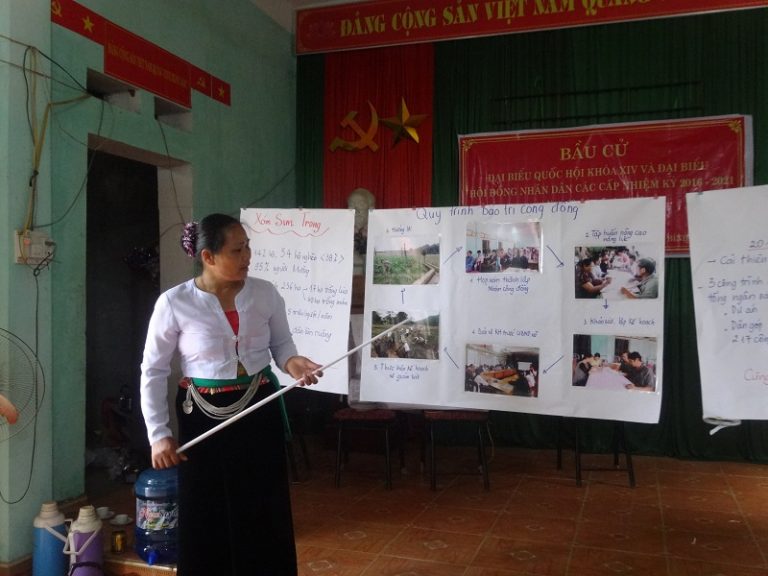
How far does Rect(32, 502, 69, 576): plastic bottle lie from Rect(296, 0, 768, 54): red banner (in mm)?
4055

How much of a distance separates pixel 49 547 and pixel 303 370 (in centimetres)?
155

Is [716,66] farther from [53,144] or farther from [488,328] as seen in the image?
[53,144]

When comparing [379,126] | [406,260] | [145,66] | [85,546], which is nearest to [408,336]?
[406,260]

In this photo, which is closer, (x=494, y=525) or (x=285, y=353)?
(x=285, y=353)

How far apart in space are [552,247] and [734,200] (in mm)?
765

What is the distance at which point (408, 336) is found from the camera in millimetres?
3207

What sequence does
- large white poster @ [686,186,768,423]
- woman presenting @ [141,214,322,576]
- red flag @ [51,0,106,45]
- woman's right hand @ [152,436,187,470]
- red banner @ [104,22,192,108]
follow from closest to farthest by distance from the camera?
1. woman's right hand @ [152,436,187,470]
2. woman presenting @ [141,214,322,576]
3. large white poster @ [686,186,768,423]
4. red flag @ [51,0,106,45]
5. red banner @ [104,22,192,108]

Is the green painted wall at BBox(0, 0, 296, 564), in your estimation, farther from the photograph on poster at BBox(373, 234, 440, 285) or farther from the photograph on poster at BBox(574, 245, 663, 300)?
the photograph on poster at BBox(574, 245, 663, 300)

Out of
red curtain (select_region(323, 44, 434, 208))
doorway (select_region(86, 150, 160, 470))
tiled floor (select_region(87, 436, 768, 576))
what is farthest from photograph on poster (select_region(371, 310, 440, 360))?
doorway (select_region(86, 150, 160, 470))

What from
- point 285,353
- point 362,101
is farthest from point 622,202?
point 362,101

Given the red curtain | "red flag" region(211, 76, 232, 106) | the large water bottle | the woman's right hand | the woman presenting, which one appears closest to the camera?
the woman's right hand

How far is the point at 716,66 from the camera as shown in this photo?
15.0 feet

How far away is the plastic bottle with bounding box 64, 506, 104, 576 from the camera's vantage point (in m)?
2.69

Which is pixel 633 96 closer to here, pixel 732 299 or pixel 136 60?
pixel 732 299
